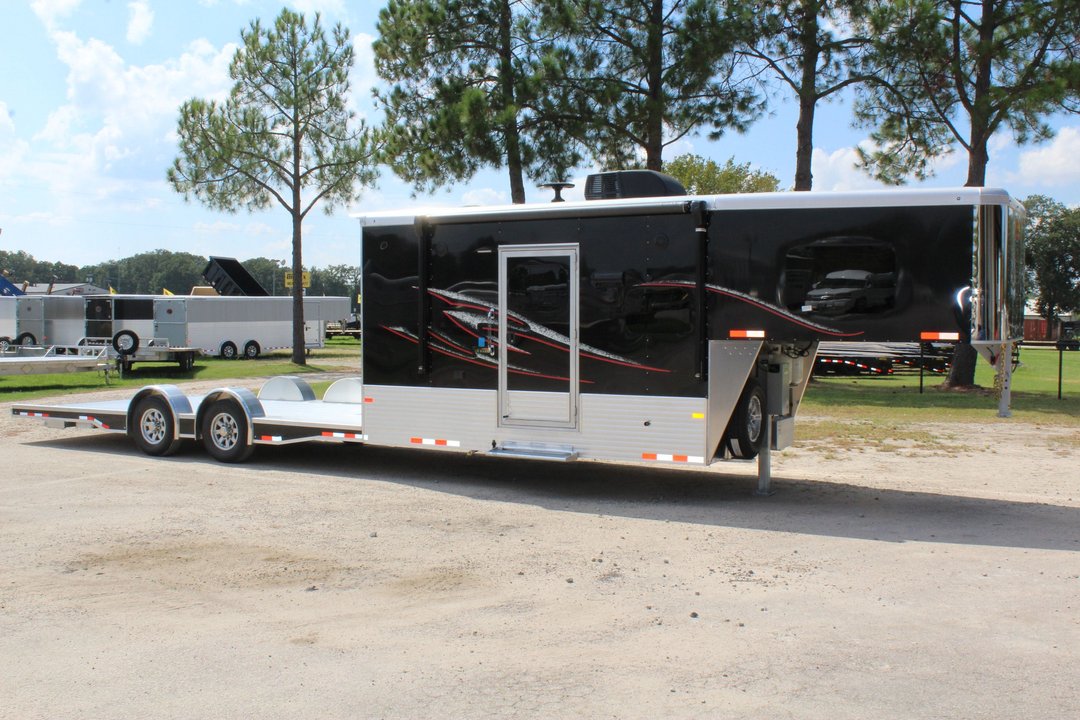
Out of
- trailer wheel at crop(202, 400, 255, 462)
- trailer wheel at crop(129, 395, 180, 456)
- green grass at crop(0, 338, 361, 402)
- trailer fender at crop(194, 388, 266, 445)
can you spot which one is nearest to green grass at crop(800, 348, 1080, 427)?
trailer fender at crop(194, 388, 266, 445)

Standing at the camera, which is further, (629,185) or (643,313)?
(629,185)

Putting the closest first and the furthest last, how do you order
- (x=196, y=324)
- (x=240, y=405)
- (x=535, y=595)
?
1. (x=535, y=595)
2. (x=240, y=405)
3. (x=196, y=324)

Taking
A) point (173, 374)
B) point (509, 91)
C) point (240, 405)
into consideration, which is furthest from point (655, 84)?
point (173, 374)

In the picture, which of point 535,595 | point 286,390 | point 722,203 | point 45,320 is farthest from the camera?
point 45,320

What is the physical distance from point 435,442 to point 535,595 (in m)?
3.76

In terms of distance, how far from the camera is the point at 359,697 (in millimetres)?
4281

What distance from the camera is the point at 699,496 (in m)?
9.12

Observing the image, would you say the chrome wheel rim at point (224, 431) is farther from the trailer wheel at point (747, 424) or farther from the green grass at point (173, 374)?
the green grass at point (173, 374)

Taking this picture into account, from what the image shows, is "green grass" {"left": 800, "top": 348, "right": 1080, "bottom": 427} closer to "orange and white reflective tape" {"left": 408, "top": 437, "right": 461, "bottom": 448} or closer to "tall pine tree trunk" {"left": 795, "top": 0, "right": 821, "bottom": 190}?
"tall pine tree trunk" {"left": 795, "top": 0, "right": 821, "bottom": 190}

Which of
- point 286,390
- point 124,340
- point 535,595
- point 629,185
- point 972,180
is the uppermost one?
point 972,180

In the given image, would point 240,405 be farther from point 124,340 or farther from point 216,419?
point 124,340

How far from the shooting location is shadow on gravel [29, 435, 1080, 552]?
25.2 ft

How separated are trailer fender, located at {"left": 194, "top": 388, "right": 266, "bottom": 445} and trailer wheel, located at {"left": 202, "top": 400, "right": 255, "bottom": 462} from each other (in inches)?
1.4

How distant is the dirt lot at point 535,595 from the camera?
4348mm
